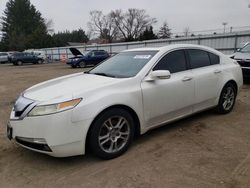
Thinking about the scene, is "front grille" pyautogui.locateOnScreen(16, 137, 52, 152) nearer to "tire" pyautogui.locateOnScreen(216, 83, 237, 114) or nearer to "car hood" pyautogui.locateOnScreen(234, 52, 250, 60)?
"tire" pyautogui.locateOnScreen(216, 83, 237, 114)

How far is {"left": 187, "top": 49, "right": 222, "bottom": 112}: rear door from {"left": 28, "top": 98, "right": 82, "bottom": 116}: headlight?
2.37 m

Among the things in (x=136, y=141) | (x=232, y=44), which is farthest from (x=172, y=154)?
(x=232, y=44)

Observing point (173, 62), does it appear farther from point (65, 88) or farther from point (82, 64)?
point (82, 64)

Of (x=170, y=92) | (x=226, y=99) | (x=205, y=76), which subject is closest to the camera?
(x=170, y=92)

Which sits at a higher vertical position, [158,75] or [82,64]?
[158,75]

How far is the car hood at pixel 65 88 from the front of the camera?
11.7ft

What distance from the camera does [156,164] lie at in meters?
3.59

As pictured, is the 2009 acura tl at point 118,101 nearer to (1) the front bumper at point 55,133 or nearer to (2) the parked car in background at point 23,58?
(1) the front bumper at point 55,133

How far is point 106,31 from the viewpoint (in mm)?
72875

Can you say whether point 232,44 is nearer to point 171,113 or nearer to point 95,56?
point 95,56

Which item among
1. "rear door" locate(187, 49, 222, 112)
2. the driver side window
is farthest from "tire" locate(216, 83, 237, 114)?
the driver side window

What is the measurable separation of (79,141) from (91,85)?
0.83 metres

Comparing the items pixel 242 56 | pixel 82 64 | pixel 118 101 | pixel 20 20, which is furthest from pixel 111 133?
pixel 20 20

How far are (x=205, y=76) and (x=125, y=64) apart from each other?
152 cm
